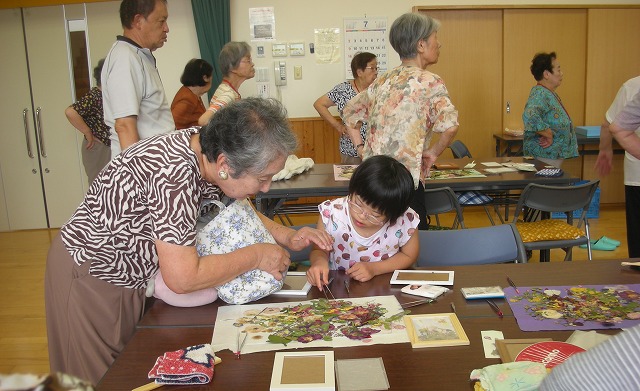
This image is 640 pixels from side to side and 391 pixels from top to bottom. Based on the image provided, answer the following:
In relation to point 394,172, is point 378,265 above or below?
below

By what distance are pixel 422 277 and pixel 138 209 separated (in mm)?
958

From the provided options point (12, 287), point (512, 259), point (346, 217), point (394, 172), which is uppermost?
point (394, 172)

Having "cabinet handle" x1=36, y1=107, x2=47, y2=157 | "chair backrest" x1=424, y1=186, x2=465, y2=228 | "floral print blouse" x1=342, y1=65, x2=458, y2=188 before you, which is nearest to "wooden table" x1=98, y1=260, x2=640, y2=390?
"floral print blouse" x1=342, y1=65, x2=458, y2=188

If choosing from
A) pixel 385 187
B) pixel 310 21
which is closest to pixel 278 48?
pixel 310 21

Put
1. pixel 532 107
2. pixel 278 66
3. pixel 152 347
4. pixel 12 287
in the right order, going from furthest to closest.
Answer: pixel 278 66, pixel 532 107, pixel 12 287, pixel 152 347

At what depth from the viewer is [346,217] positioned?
A: 2305 millimetres

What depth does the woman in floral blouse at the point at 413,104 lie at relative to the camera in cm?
301

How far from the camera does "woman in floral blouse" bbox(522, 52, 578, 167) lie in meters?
4.91

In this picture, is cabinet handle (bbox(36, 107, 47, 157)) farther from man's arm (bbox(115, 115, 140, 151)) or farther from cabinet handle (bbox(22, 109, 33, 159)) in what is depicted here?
man's arm (bbox(115, 115, 140, 151))

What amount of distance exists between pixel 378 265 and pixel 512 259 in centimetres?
72

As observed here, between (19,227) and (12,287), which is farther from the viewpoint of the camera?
(19,227)

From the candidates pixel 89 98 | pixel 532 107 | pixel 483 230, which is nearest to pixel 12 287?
pixel 89 98

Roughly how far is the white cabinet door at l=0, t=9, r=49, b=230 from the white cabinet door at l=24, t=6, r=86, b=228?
0.29 feet

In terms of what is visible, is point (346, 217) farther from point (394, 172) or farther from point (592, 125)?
point (592, 125)
